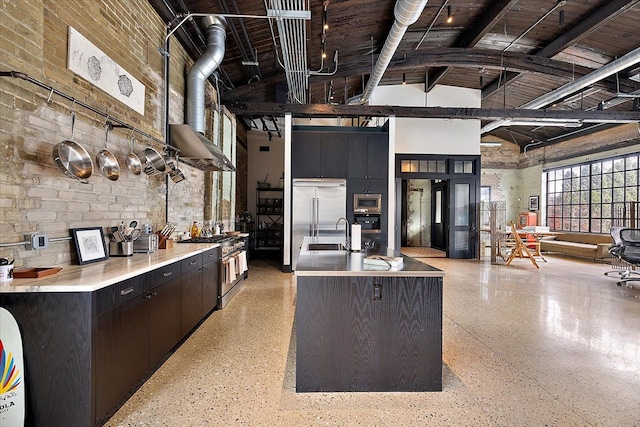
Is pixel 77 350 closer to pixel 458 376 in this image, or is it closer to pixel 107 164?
pixel 107 164

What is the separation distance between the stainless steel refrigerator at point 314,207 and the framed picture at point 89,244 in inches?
166

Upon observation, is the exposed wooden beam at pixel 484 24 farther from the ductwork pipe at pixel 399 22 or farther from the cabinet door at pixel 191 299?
the cabinet door at pixel 191 299

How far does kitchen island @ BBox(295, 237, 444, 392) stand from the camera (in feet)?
7.64

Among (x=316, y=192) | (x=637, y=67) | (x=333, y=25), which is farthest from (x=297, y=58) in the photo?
(x=637, y=67)

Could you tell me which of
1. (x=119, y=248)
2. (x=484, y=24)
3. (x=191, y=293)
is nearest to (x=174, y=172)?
(x=119, y=248)

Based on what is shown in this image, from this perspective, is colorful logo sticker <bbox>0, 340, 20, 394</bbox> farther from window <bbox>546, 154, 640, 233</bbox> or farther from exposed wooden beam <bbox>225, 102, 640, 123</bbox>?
window <bbox>546, 154, 640, 233</bbox>

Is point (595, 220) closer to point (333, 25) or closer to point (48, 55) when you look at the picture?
point (333, 25)

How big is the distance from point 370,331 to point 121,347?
164 centimetres

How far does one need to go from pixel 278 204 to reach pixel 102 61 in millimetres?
7780

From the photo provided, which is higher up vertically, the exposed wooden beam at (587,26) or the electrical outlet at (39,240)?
the exposed wooden beam at (587,26)

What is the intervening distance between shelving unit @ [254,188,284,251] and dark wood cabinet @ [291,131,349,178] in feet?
12.1

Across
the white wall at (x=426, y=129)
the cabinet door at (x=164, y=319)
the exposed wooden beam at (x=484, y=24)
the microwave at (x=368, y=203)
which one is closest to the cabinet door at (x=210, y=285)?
the cabinet door at (x=164, y=319)

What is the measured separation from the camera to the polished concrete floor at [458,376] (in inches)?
82.4

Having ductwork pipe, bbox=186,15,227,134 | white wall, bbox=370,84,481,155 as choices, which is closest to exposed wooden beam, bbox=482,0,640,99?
white wall, bbox=370,84,481,155
